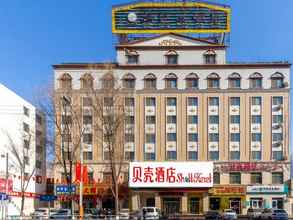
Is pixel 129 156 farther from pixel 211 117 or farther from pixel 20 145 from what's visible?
pixel 20 145

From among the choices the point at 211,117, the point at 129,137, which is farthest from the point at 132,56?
the point at 211,117

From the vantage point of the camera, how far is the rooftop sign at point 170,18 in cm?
8325

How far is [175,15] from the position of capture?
83875mm

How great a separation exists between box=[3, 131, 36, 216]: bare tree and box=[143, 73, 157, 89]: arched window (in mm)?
18408

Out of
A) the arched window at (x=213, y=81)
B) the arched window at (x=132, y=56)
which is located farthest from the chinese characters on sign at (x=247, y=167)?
the arched window at (x=132, y=56)

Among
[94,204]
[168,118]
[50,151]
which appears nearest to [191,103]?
[168,118]

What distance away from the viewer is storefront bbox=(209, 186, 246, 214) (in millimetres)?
80562

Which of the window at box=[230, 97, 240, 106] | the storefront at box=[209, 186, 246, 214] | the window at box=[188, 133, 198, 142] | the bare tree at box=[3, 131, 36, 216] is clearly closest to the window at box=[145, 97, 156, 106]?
the window at box=[188, 133, 198, 142]

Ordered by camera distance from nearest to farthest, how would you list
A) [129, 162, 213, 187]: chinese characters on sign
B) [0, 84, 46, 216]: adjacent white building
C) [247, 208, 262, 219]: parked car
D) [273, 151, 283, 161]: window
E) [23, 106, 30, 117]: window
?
[247, 208, 262, 219]: parked car < [0, 84, 46, 216]: adjacent white building < [129, 162, 213, 187]: chinese characters on sign < [23, 106, 30, 117]: window < [273, 151, 283, 161]: window

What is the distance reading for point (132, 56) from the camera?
85312 millimetres

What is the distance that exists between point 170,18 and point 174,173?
23.7 m

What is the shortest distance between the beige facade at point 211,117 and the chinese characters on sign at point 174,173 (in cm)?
637

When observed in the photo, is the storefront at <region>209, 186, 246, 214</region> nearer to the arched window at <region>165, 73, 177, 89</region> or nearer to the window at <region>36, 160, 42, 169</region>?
the arched window at <region>165, 73, 177, 89</region>

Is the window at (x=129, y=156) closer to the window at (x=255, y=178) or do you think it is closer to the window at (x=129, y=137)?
the window at (x=129, y=137)
